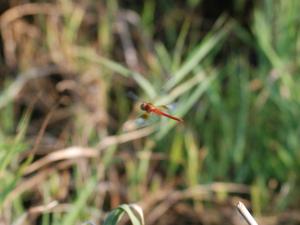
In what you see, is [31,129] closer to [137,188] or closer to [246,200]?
[137,188]

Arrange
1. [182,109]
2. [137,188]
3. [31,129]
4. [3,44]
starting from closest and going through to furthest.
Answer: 1. [182,109]
2. [137,188]
3. [31,129]
4. [3,44]

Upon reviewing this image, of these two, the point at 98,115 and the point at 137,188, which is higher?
the point at 98,115

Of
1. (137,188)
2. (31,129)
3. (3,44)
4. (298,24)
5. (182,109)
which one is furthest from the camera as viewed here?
(3,44)

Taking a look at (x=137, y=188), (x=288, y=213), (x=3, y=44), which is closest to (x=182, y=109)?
(x=137, y=188)

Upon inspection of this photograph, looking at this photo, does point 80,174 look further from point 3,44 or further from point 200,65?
point 3,44

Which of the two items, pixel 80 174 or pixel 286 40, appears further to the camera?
pixel 286 40

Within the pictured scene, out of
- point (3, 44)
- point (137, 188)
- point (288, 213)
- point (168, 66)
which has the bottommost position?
point (288, 213)

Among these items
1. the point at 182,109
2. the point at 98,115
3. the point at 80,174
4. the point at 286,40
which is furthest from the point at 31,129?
the point at 286,40
